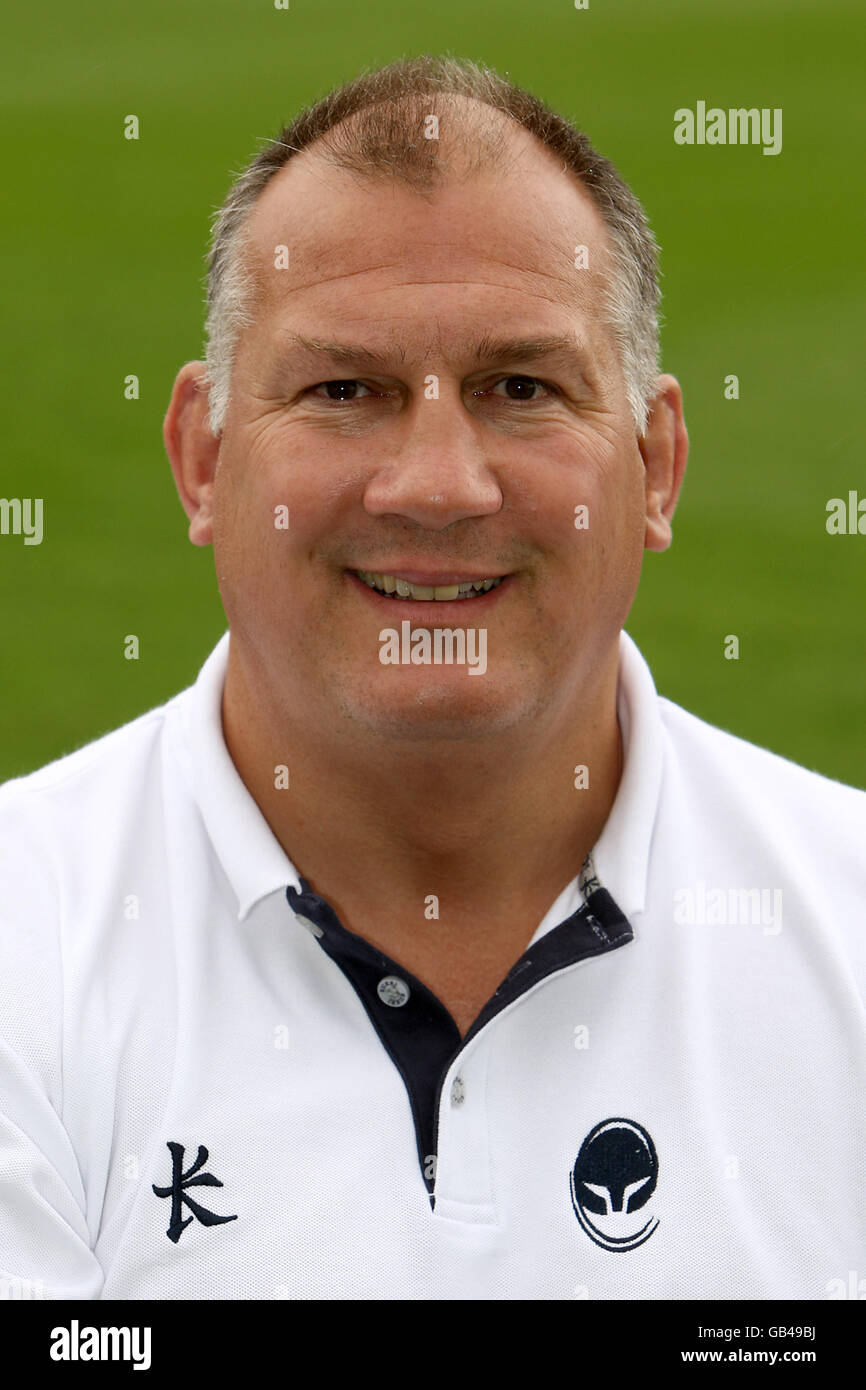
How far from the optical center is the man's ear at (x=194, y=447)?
90.0 inches

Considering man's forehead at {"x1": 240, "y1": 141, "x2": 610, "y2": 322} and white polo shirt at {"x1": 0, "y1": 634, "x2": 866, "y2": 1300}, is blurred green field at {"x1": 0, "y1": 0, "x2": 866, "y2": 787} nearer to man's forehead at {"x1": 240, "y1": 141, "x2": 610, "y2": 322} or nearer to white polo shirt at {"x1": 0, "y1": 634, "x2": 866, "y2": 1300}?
white polo shirt at {"x1": 0, "y1": 634, "x2": 866, "y2": 1300}

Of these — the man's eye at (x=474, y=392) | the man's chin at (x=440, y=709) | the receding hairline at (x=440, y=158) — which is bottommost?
the man's chin at (x=440, y=709)

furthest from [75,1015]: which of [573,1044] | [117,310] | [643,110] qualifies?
[643,110]

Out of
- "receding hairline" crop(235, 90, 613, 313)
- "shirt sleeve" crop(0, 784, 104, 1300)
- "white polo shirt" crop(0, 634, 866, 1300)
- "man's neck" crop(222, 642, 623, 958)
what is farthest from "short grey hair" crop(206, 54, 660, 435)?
"shirt sleeve" crop(0, 784, 104, 1300)

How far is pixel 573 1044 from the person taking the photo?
6.67 ft

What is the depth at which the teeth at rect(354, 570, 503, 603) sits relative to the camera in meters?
2.04

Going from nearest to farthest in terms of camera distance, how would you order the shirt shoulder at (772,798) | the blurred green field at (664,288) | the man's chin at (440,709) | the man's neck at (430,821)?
the man's chin at (440,709)
the man's neck at (430,821)
the shirt shoulder at (772,798)
the blurred green field at (664,288)

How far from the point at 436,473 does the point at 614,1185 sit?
828mm

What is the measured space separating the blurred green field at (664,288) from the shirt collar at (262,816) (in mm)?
2778

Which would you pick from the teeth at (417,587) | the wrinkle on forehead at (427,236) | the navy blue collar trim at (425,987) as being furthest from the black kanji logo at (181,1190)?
the wrinkle on forehead at (427,236)

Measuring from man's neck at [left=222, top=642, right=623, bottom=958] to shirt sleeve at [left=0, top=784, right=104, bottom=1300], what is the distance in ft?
1.13

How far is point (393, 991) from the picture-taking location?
203cm

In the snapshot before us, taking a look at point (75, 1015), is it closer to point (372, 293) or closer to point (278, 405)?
point (278, 405)

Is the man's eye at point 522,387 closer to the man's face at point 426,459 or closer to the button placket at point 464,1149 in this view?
the man's face at point 426,459
